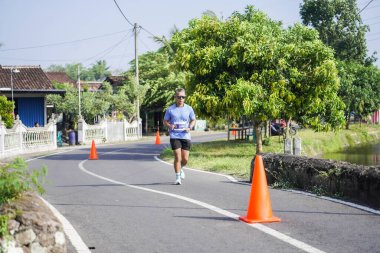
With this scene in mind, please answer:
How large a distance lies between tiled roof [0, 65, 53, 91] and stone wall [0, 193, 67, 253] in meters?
33.5

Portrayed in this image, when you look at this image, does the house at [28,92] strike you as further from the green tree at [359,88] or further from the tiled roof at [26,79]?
the green tree at [359,88]

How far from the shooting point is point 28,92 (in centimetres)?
3784

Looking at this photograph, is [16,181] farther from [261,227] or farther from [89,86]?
A: [89,86]

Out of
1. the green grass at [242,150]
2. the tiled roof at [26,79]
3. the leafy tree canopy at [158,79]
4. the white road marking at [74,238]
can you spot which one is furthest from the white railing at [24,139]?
the white road marking at [74,238]

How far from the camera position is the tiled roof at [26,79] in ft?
126

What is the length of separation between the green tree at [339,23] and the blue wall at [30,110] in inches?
1082

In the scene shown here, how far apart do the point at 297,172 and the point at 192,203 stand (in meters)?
2.72

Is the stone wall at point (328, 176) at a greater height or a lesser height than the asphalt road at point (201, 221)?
greater

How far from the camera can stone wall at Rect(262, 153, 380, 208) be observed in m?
8.65

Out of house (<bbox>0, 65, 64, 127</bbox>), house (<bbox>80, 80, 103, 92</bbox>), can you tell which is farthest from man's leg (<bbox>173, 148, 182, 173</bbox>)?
house (<bbox>80, 80, 103, 92</bbox>)

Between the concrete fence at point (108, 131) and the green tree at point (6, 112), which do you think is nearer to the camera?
the green tree at point (6, 112)

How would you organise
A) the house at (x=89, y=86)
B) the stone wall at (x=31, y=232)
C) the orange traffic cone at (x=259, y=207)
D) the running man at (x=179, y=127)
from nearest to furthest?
the stone wall at (x=31, y=232) → the orange traffic cone at (x=259, y=207) → the running man at (x=179, y=127) → the house at (x=89, y=86)

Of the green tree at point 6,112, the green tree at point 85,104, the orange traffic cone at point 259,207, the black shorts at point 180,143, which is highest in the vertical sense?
the green tree at point 85,104

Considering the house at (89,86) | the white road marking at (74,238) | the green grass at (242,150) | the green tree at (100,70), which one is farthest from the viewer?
the green tree at (100,70)
